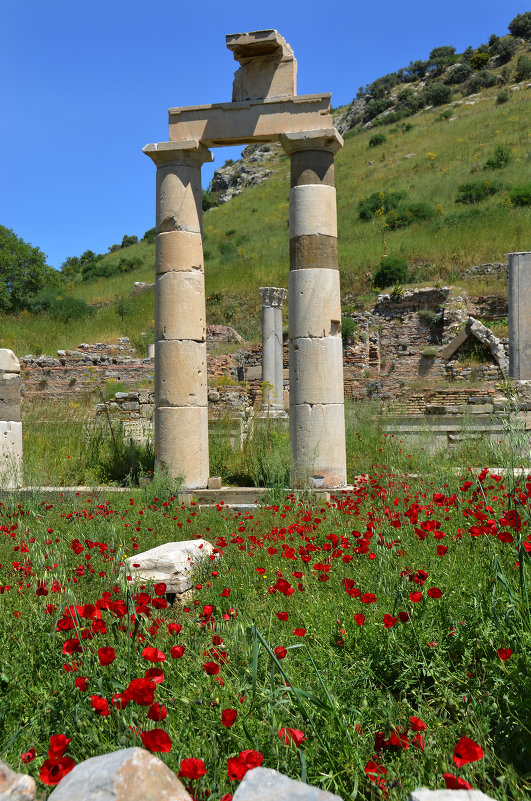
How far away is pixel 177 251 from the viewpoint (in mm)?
8789

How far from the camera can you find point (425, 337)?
27.4m

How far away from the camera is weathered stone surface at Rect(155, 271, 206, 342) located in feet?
28.6

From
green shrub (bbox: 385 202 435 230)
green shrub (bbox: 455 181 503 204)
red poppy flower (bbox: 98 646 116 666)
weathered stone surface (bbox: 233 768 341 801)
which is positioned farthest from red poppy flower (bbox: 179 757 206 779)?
green shrub (bbox: 455 181 503 204)

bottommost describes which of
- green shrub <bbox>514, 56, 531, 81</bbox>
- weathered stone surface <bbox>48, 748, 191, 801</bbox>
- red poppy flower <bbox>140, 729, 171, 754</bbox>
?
weathered stone surface <bbox>48, 748, 191, 801</bbox>

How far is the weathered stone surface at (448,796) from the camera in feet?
5.03

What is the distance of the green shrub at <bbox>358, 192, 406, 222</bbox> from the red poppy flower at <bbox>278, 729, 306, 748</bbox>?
3997cm

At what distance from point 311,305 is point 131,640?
6.12 m

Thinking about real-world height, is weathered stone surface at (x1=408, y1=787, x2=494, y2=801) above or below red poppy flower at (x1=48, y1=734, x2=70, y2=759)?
above

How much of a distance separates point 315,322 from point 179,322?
174 centimetres

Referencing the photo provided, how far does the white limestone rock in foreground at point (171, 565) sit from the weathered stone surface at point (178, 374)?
145 inches

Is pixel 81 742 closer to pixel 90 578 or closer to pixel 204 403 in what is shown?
pixel 90 578

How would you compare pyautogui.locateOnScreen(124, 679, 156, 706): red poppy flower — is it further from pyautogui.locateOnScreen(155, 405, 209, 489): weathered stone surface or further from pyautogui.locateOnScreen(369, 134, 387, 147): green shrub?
pyautogui.locateOnScreen(369, 134, 387, 147): green shrub

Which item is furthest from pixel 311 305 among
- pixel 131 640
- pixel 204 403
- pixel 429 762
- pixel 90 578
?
pixel 429 762

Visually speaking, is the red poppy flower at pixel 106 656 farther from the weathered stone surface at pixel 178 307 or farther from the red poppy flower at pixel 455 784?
the weathered stone surface at pixel 178 307
